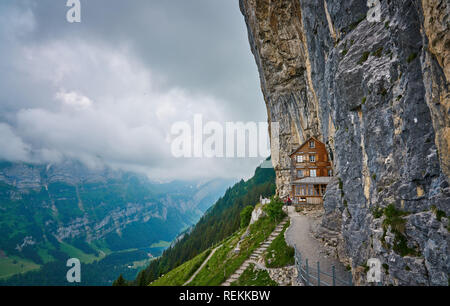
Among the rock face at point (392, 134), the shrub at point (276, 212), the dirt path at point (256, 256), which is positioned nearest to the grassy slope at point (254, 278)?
the dirt path at point (256, 256)

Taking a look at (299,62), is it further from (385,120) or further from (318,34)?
(385,120)

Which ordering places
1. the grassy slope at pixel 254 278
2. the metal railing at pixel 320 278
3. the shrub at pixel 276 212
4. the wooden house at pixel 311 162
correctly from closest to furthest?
the metal railing at pixel 320 278
the grassy slope at pixel 254 278
the shrub at pixel 276 212
the wooden house at pixel 311 162

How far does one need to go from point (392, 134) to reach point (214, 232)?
9442 centimetres

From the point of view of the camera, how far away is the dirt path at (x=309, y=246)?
16.1 meters

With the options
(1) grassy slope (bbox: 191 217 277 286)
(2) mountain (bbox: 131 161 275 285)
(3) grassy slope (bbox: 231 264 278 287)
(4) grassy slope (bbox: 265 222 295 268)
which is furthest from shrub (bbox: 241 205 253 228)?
(3) grassy slope (bbox: 231 264 278 287)

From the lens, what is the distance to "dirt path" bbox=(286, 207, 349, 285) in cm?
1614

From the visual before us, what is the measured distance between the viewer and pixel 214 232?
97.6 meters

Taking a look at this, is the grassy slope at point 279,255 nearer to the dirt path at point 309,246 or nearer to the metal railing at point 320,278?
the dirt path at point 309,246

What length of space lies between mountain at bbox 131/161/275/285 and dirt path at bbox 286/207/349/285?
154ft

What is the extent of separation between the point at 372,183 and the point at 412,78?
6.21 m

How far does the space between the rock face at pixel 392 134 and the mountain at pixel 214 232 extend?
198 feet

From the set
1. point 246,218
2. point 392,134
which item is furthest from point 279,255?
point 246,218

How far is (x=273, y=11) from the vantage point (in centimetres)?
3594
